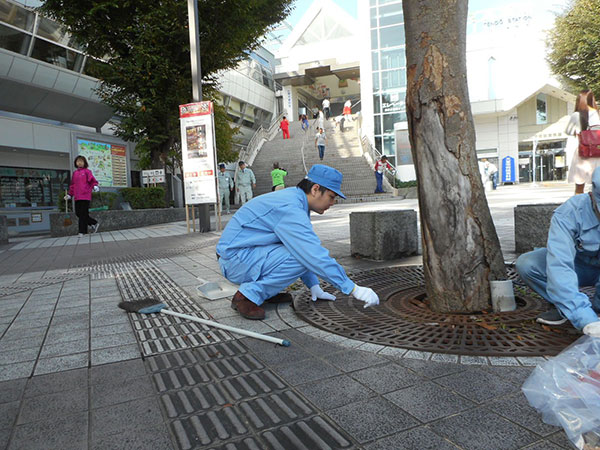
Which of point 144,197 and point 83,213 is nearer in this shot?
point 83,213

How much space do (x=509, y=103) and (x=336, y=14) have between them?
16130 mm

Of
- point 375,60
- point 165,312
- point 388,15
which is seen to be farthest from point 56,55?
point 388,15

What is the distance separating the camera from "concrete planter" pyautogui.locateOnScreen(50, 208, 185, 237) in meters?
11.7

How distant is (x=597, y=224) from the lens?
245 centimetres

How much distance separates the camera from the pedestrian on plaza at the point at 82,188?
10547mm

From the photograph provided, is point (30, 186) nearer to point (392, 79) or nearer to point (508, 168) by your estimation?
point (392, 79)

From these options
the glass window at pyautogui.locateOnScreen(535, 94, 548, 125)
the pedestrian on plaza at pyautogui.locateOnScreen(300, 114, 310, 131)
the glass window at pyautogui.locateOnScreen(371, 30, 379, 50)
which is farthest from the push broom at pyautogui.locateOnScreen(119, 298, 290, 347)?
the glass window at pyautogui.locateOnScreen(535, 94, 548, 125)

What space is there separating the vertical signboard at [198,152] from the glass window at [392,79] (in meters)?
22.4

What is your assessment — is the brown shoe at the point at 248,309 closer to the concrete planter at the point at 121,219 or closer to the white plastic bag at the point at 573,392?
the white plastic bag at the point at 573,392

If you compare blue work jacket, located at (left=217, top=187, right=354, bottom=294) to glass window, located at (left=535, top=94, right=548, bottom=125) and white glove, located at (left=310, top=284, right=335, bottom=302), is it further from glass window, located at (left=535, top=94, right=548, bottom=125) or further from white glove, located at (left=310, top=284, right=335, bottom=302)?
glass window, located at (left=535, top=94, right=548, bottom=125)

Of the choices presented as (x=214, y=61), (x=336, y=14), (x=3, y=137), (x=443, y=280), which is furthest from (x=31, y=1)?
(x=336, y=14)

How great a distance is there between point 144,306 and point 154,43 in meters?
11.3

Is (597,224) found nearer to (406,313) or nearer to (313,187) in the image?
(406,313)

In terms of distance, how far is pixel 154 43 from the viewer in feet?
41.3
